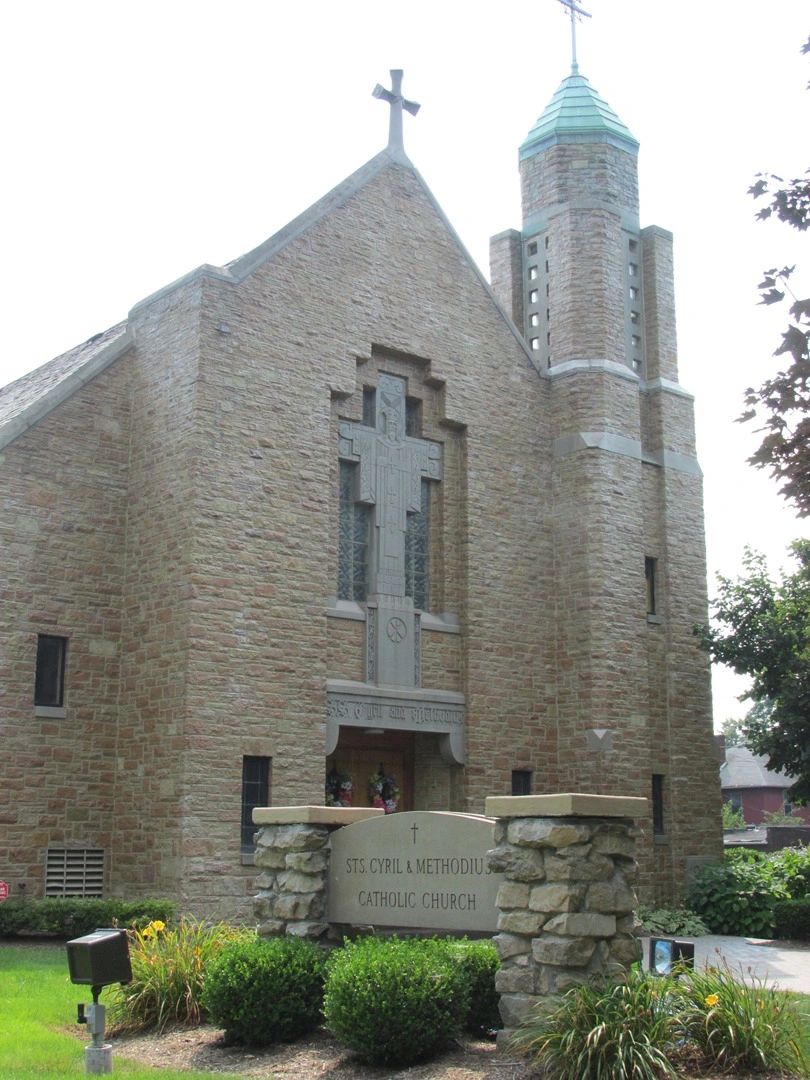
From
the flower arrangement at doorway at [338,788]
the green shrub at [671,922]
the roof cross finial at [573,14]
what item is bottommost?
the green shrub at [671,922]

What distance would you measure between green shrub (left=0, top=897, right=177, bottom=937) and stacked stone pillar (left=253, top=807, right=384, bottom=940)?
4.50 metres

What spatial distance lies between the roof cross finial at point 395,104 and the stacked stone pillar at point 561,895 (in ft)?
54.0

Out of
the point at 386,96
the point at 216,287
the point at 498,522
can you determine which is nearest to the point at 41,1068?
the point at 216,287

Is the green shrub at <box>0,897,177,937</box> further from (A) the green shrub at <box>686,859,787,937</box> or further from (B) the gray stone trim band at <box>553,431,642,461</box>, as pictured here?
(B) the gray stone trim band at <box>553,431,642,461</box>

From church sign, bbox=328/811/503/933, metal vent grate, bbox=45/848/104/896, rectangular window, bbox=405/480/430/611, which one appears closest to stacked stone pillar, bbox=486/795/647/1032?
→ church sign, bbox=328/811/503/933

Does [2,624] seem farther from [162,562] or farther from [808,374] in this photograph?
[808,374]

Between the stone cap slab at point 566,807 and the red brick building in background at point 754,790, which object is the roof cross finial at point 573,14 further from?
the red brick building in background at point 754,790

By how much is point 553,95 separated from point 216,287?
10.8 meters

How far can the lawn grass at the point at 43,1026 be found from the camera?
909 cm

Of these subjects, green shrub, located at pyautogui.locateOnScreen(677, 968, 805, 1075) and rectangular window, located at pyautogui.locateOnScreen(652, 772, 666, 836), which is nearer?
green shrub, located at pyautogui.locateOnScreen(677, 968, 805, 1075)

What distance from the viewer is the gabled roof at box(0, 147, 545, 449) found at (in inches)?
776

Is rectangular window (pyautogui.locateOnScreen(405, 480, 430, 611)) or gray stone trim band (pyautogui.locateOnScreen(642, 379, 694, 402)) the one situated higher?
gray stone trim band (pyautogui.locateOnScreen(642, 379, 694, 402))

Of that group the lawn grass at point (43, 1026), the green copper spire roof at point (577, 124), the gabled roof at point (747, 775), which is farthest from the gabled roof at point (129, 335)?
the gabled roof at point (747, 775)

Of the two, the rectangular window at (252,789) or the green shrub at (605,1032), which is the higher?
the rectangular window at (252,789)
